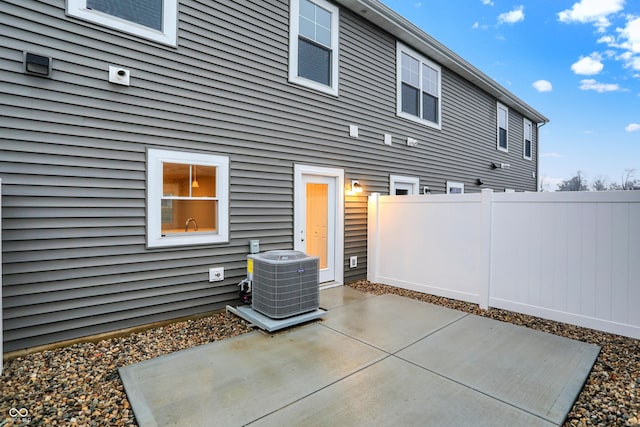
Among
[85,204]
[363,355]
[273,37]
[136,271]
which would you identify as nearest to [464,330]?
[363,355]

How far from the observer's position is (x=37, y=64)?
3.05 metres

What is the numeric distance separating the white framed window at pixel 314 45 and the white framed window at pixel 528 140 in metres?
10.6

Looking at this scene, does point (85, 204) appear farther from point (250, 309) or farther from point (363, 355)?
point (363, 355)

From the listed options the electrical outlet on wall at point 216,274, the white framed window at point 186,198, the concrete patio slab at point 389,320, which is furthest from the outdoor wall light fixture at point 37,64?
the concrete patio slab at point 389,320

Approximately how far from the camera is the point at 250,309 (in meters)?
4.25

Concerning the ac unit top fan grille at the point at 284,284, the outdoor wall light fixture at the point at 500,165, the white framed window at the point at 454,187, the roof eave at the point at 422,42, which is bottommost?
the ac unit top fan grille at the point at 284,284

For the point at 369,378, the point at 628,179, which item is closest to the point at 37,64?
the point at 369,378

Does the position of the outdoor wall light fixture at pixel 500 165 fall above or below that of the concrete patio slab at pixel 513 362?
above

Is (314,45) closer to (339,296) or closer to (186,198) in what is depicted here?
(186,198)

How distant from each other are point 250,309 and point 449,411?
9.14 feet

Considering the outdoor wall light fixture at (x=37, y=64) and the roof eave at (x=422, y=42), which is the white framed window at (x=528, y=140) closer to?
the roof eave at (x=422, y=42)

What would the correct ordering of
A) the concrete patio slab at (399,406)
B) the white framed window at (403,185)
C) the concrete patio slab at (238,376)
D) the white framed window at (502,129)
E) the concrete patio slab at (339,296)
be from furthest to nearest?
the white framed window at (502,129)
the white framed window at (403,185)
the concrete patio slab at (339,296)
the concrete patio slab at (238,376)
the concrete patio slab at (399,406)

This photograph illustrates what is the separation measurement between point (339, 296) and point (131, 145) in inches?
151

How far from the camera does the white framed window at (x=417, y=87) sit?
711 centimetres
